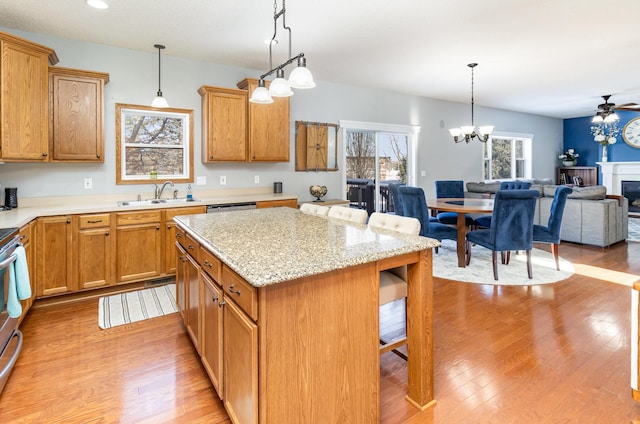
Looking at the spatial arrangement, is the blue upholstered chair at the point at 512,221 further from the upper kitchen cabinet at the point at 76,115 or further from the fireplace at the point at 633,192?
the fireplace at the point at 633,192

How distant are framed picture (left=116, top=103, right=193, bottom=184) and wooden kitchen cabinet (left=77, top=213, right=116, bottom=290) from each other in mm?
789

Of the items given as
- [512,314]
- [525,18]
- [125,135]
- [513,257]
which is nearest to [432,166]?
[513,257]

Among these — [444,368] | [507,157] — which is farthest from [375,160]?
[444,368]

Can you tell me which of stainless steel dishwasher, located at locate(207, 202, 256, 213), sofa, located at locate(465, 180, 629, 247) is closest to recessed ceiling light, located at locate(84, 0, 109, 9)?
stainless steel dishwasher, located at locate(207, 202, 256, 213)

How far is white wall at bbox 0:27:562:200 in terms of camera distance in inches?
149

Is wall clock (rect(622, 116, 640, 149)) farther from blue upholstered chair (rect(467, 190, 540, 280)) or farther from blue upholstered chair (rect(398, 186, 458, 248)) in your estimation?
blue upholstered chair (rect(398, 186, 458, 248))

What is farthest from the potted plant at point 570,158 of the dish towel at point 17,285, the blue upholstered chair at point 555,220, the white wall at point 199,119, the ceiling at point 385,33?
the dish towel at point 17,285

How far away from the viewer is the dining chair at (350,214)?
2.62 meters

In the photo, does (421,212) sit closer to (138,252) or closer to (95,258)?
(138,252)

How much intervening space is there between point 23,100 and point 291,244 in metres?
3.00

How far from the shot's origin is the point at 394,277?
6.99 ft

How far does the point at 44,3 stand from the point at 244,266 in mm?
3182

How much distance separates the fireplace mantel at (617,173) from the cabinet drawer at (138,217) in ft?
33.8

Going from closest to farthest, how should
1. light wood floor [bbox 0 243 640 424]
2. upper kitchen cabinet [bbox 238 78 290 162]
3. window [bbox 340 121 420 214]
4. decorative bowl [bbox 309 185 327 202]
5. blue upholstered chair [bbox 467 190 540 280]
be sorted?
light wood floor [bbox 0 243 640 424]
blue upholstered chair [bbox 467 190 540 280]
upper kitchen cabinet [bbox 238 78 290 162]
decorative bowl [bbox 309 185 327 202]
window [bbox 340 121 420 214]
